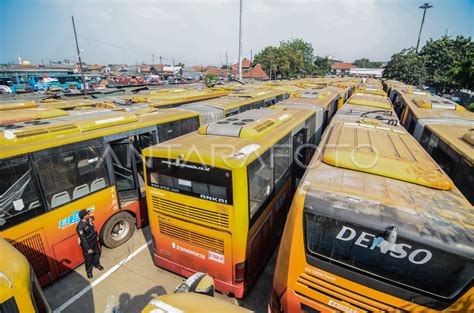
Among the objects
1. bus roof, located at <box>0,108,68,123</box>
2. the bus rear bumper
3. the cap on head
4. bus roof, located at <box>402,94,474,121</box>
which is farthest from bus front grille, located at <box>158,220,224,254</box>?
bus roof, located at <box>402,94,474,121</box>

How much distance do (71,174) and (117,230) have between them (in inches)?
79.5

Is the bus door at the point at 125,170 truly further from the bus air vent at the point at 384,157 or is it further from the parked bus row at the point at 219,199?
the bus air vent at the point at 384,157

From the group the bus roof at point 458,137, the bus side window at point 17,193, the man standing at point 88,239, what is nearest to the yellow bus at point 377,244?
the bus roof at point 458,137

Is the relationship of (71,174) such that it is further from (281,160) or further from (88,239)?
(281,160)

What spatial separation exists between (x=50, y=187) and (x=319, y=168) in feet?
15.6

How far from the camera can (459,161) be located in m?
4.43

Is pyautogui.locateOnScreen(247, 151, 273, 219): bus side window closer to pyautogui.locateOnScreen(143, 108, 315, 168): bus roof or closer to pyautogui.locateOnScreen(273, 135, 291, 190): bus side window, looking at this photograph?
pyautogui.locateOnScreen(143, 108, 315, 168): bus roof

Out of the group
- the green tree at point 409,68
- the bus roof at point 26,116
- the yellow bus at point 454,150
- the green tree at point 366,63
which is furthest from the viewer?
the green tree at point 366,63

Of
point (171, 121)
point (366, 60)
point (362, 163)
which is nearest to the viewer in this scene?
point (362, 163)

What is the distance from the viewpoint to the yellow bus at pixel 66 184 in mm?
4176

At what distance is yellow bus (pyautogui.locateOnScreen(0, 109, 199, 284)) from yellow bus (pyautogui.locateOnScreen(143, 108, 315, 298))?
158 centimetres

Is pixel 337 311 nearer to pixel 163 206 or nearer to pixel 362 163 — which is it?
pixel 362 163

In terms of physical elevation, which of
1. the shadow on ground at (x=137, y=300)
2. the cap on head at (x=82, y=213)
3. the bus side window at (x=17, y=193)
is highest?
the bus side window at (x=17, y=193)

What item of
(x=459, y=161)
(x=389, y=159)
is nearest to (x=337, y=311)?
(x=389, y=159)
